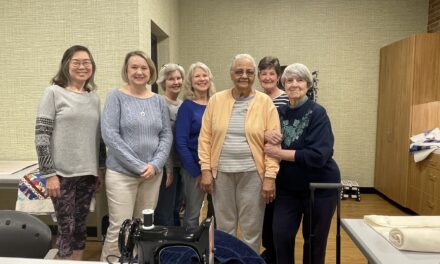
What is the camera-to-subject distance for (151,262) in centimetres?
101

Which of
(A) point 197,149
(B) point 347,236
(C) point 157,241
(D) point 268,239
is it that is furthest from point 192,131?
(B) point 347,236

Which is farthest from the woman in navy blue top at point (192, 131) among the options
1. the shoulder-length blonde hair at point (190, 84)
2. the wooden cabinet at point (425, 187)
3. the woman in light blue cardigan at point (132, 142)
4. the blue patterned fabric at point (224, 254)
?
the wooden cabinet at point (425, 187)

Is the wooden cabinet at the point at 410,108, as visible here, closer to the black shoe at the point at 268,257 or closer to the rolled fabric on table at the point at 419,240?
the black shoe at the point at 268,257

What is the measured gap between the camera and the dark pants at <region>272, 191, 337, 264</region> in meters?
1.87

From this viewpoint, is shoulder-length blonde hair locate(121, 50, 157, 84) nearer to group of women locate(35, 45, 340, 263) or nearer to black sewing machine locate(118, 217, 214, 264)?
group of women locate(35, 45, 340, 263)

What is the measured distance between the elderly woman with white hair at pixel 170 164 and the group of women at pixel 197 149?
0.21 metres

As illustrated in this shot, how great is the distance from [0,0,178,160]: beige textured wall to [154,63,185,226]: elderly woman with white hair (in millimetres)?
Result: 612

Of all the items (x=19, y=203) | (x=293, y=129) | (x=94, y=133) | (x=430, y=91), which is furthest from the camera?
(x=430, y=91)

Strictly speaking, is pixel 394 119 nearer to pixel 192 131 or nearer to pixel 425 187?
pixel 425 187

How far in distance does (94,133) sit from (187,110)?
0.57 m

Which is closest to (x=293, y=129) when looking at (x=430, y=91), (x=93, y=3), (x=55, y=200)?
(x=55, y=200)

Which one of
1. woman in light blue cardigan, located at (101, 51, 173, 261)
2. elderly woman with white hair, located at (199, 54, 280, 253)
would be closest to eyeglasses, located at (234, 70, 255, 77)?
elderly woman with white hair, located at (199, 54, 280, 253)

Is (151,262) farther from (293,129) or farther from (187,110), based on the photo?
(187,110)

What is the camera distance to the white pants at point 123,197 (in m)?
2.06
